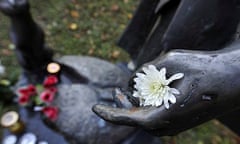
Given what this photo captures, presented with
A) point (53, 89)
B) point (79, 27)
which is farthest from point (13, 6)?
point (79, 27)

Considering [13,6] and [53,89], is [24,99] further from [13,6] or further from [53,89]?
[13,6]

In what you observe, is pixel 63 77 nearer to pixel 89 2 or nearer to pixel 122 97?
pixel 122 97

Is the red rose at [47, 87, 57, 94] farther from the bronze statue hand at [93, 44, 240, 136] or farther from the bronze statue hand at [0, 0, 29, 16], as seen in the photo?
the bronze statue hand at [93, 44, 240, 136]

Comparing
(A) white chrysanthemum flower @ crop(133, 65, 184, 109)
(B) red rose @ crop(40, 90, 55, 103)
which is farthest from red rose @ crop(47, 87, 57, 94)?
(A) white chrysanthemum flower @ crop(133, 65, 184, 109)

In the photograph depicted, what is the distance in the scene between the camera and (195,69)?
0.74m

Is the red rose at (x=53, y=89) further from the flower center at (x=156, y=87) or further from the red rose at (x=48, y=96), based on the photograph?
the flower center at (x=156, y=87)

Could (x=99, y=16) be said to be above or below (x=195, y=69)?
below

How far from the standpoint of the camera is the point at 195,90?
0.74 m

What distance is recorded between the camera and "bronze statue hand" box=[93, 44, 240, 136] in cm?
74

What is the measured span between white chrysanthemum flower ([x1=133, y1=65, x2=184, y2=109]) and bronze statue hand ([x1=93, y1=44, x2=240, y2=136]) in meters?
0.02

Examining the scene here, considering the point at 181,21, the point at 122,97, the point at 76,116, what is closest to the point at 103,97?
the point at 76,116

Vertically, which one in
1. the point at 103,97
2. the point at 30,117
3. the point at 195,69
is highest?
the point at 195,69

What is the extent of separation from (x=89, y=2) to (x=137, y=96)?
284cm

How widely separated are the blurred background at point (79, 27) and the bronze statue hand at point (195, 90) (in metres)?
2.14
